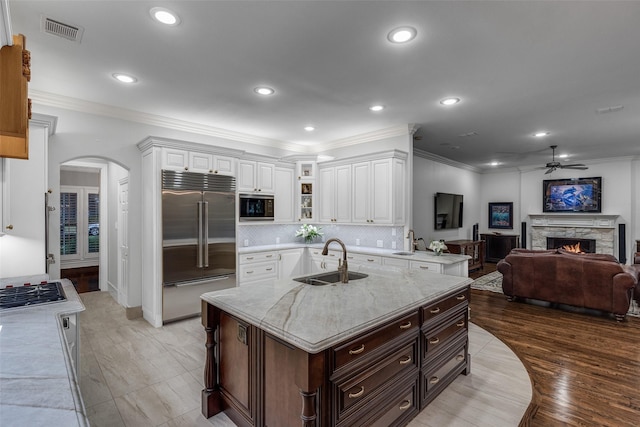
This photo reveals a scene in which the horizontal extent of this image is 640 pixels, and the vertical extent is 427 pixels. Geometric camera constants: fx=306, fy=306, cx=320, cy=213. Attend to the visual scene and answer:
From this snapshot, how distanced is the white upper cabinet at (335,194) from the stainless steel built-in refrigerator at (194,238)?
180 cm

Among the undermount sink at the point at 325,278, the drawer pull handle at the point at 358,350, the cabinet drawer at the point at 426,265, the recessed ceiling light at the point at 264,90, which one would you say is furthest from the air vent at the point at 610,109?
the drawer pull handle at the point at 358,350

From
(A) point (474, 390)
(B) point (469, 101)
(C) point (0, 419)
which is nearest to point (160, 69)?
(C) point (0, 419)

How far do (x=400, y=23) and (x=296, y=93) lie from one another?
5.33ft

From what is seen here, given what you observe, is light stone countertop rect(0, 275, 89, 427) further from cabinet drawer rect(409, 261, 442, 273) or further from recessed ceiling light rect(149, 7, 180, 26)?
cabinet drawer rect(409, 261, 442, 273)

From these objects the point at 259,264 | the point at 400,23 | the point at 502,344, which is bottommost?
the point at 502,344

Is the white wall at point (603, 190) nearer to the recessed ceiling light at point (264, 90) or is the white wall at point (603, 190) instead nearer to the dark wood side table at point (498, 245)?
the dark wood side table at point (498, 245)

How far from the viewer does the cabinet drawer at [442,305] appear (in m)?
2.30

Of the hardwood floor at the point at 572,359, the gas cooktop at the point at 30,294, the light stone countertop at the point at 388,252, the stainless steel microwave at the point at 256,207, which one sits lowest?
the hardwood floor at the point at 572,359

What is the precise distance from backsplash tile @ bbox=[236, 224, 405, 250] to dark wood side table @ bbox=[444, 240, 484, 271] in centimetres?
296

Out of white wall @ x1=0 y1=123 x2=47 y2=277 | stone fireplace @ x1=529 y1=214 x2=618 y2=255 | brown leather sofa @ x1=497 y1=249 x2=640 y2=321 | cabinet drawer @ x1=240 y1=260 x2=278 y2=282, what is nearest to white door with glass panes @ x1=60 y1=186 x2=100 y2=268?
cabinet drawer @ x1=240 y1=260 x2=278 y2=282

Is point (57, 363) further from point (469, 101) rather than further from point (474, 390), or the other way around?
point (469, 101)

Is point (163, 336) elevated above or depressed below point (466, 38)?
below

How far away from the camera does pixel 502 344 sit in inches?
142

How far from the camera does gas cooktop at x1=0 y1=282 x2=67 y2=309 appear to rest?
6.39 feet
